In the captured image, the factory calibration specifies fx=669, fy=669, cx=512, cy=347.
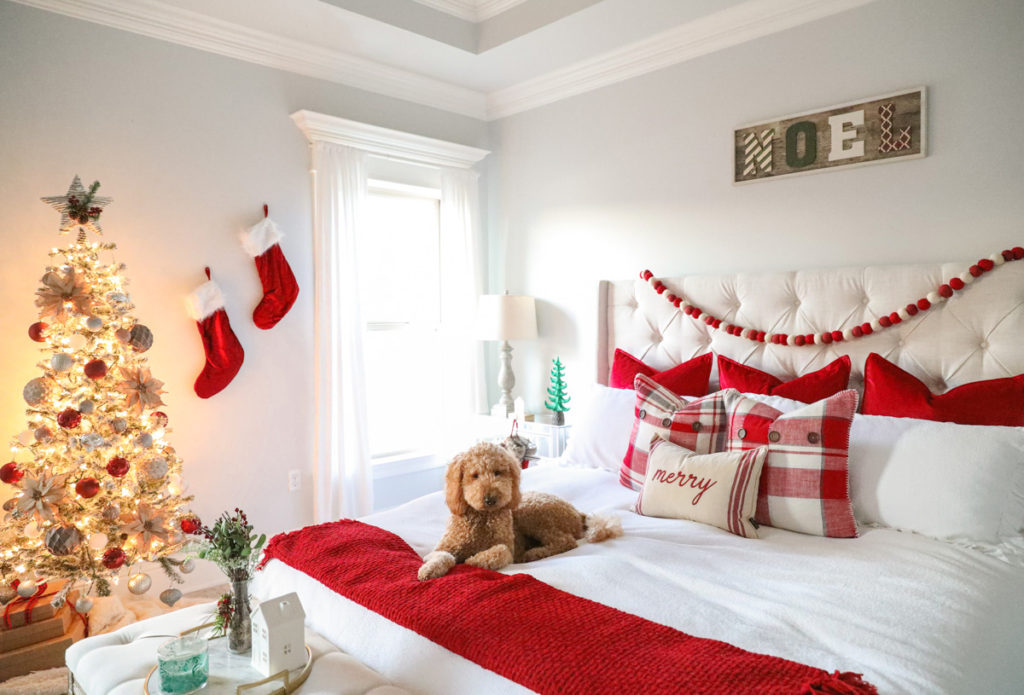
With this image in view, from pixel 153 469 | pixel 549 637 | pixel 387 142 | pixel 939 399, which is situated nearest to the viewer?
pixel 549 637

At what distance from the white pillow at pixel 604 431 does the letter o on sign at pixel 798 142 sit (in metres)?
1.22

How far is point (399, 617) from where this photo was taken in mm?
1534

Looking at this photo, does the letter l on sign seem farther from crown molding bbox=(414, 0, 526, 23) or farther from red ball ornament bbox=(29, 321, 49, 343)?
red ball ornament bbox=(29, 321, 49, 343)

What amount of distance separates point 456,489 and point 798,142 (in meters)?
2.14

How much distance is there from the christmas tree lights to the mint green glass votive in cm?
128

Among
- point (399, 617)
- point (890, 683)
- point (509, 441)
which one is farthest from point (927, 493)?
point (509, 441)

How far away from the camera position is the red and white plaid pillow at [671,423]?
94.2 inches

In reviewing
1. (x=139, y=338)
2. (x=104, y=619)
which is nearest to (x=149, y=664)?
(x=104, y=619)

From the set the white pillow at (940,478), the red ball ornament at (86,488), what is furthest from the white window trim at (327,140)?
the white pillow at (940,478)

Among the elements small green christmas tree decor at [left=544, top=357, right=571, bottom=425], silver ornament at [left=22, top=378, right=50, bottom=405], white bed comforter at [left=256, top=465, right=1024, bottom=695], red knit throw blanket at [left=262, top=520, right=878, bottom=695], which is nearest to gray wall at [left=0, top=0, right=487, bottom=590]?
silver ornament at [left=22, top=378, right=50, bottom=405]

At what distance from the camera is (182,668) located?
4.51ft

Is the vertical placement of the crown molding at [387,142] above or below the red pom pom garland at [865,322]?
above

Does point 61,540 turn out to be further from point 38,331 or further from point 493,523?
point 493,523

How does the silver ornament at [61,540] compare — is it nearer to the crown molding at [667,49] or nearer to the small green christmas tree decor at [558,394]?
the small green christmas tree decor at [558,394]
